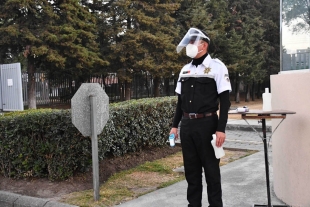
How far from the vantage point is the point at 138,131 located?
6.74 meters

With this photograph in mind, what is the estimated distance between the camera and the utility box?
11.3 m

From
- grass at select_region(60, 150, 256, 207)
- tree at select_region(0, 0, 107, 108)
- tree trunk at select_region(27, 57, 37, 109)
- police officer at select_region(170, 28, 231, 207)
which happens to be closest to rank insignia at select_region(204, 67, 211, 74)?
police officer at select_region(170, 28, 231, 207)

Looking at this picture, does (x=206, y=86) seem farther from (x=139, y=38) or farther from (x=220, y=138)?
(x=139, y=38)

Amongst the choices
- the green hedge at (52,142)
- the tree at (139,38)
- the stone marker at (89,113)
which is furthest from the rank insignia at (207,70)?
the tree at (139,38)

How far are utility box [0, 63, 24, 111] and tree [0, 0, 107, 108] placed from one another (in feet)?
21.1

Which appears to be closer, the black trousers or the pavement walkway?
the black trousers

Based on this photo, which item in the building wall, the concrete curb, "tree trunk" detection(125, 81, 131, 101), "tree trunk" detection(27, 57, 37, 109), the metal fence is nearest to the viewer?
the building wall

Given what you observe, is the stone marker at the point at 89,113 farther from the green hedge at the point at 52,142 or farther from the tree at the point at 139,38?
the tree at the point at 139,38

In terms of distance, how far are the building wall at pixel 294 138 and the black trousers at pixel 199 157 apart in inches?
38.2

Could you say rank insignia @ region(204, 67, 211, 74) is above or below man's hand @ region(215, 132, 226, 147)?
above

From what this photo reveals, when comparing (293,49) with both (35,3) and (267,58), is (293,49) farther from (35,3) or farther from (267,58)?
(267,58)

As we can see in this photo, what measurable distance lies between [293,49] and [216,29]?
23.7 m

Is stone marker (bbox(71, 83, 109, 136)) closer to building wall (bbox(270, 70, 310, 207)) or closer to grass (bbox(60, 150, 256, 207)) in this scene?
grass (bbox(60, 150, 256, 207))

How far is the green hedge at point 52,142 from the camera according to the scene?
5.34 meters
